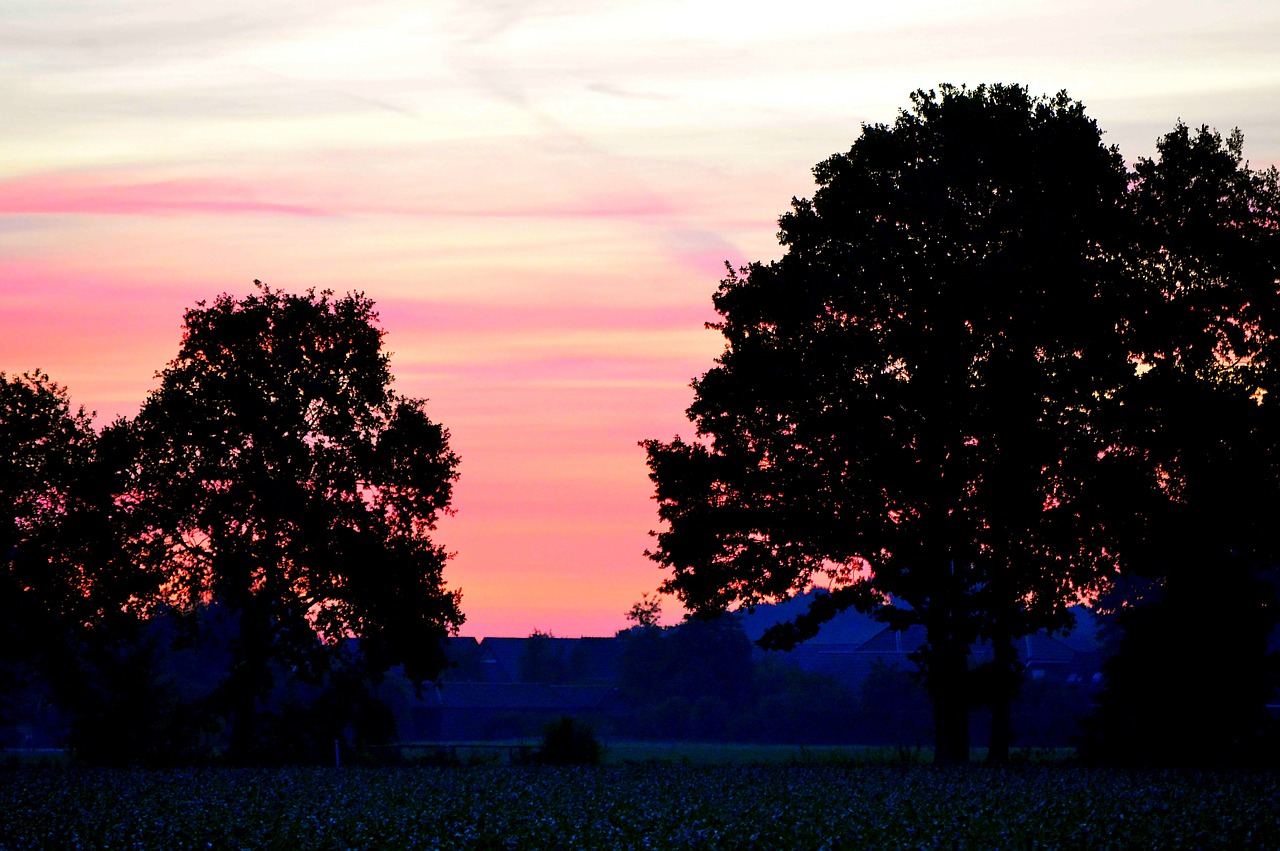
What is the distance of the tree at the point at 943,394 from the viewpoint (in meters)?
42.8

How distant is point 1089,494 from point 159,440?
3048cm

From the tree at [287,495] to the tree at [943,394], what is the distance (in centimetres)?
1205

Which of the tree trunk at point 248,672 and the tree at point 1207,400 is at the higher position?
the tree at point 1207,400

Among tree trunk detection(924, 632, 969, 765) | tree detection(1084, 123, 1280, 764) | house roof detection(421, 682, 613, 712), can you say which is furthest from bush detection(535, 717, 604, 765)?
house roof detection(421, 682, 613, 712)

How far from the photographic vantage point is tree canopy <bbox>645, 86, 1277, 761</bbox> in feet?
140

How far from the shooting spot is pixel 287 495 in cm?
5234

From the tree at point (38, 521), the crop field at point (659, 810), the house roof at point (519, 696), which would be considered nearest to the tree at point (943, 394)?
the crop field at point (659, 810)

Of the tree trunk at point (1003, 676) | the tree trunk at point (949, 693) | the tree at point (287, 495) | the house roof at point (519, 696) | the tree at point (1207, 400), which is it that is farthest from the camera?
the house roof at point (519, 696)

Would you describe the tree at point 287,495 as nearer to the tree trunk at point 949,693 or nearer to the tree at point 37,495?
the tree at point 37,495

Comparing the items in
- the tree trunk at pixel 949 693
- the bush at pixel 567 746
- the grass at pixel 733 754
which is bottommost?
the grass at pixel 733 754

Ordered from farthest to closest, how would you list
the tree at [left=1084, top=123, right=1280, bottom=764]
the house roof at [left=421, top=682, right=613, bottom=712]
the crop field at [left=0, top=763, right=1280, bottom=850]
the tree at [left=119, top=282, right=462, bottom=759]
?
1. the house roof at [left=421, top=682, right=613, bottom=712]
2. the tree at [left=119, top=282, right=462, bottom=759]
3. the tree at [left=1084, top=123, right=1280, bottom=764]
4. the crop field at [left=0, top=763, right=1280, bottom=850]

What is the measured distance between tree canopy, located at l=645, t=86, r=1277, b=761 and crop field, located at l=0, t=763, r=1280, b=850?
6.08 m

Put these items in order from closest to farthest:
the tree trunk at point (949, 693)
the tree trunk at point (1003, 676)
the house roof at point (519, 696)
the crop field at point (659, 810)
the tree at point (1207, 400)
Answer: the crop field at point (659, 810) → the tree at point (1207, 400) → the tree trunk at point (949, 693) → the tree trunk at point (1003, 676) → the house roof at point (519, 696)

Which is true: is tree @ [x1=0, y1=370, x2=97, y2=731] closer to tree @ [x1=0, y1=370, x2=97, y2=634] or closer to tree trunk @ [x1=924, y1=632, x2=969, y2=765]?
tree @ [x1=0, y1=370, x2=97, y2=634]
